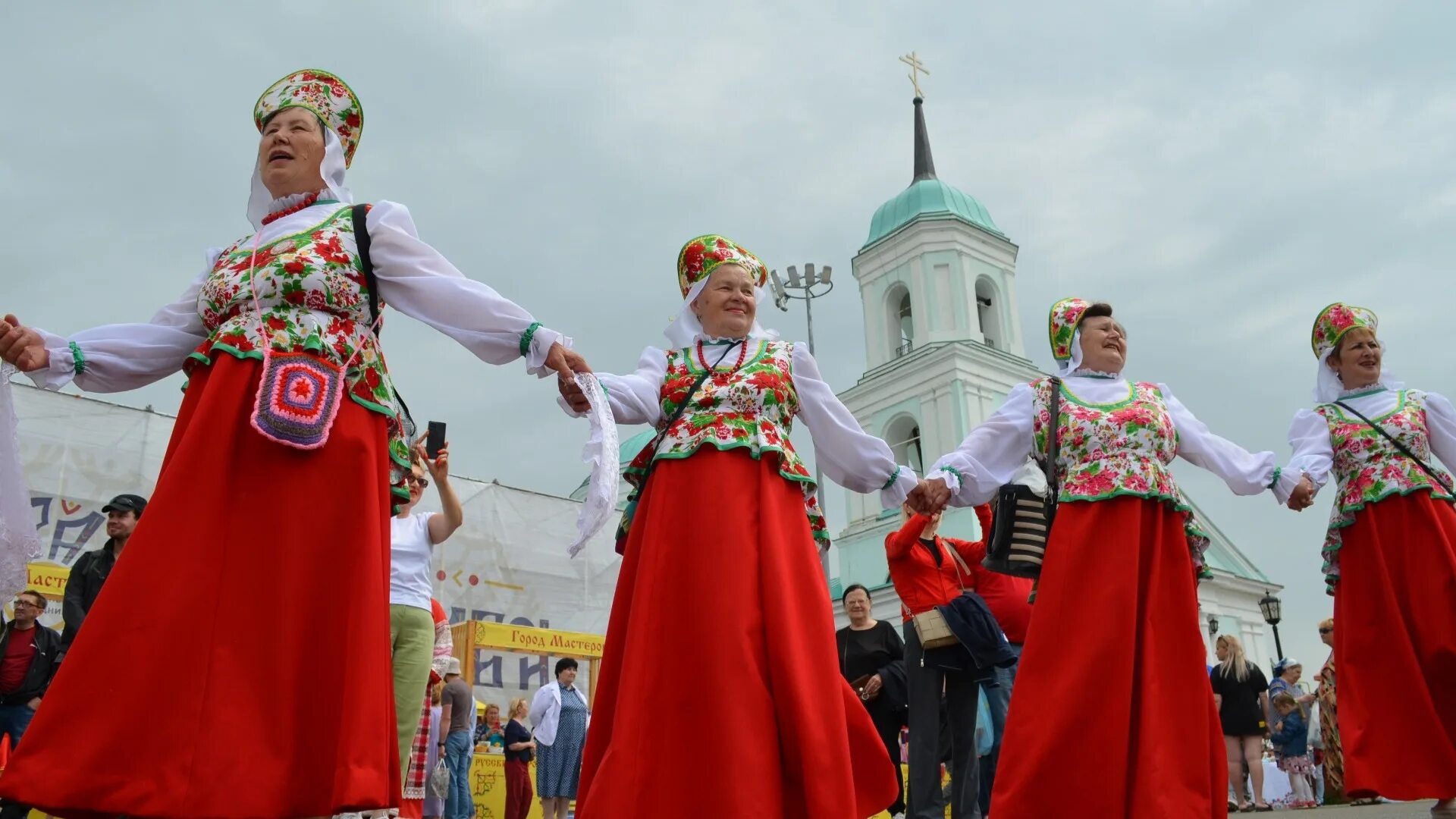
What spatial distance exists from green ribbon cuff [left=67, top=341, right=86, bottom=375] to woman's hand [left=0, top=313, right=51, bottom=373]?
0.09 m

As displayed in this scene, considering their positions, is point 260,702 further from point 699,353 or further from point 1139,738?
point 1139,738

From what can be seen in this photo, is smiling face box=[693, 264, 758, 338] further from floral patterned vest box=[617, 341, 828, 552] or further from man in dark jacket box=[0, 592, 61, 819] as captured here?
man in dark jacket box=[0, 592, 61, 819]

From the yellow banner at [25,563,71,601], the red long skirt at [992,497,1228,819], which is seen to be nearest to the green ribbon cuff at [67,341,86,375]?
the red long skirt at [992,497,1228,819]

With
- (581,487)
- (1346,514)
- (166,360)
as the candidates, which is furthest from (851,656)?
(581,487)

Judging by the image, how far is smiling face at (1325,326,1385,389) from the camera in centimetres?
678

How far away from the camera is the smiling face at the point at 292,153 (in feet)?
13.3

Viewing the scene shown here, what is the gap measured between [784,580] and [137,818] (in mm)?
2128

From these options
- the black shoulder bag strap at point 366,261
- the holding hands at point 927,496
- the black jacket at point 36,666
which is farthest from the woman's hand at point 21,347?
the black jacket at point 36,666

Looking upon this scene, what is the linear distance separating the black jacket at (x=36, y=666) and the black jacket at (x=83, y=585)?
1057mm


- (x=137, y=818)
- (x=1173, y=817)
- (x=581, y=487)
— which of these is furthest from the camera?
(x=581, y=487)

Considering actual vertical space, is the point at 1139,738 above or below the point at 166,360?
below

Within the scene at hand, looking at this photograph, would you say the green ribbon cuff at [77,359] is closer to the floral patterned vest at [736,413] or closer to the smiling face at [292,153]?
the smiling face at [292,153]

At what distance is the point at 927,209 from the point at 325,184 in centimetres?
4217

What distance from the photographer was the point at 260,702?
3.23 meters
